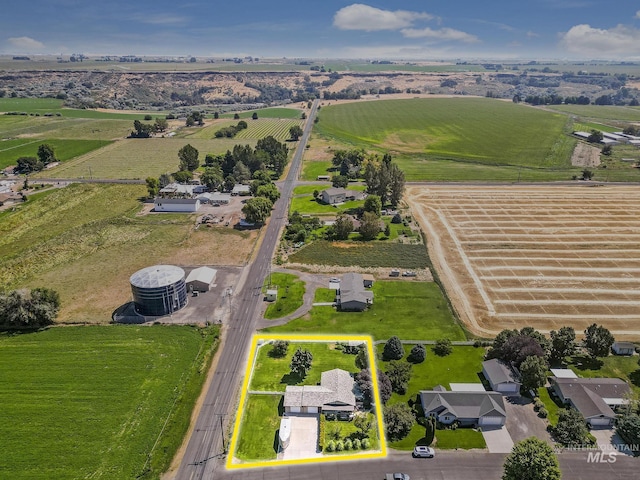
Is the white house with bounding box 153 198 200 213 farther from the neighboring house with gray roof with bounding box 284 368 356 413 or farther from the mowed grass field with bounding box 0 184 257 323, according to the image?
the neighboring house with gray roof with bounding box 284 368 356 413

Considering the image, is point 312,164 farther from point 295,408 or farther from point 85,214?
point 295,408

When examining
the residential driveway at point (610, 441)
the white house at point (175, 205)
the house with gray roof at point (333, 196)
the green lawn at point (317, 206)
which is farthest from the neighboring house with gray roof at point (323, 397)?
the white house at point (175, 205)

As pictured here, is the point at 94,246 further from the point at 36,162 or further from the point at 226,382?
the point at 36,162

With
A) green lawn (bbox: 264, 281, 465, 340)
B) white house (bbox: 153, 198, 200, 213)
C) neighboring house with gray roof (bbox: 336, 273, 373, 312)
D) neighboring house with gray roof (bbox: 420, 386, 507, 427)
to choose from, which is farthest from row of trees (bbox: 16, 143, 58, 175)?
neighboring house with gray roof (bbox: 420, 386, 507, 427)

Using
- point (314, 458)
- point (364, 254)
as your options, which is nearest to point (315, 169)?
point (364, 254)

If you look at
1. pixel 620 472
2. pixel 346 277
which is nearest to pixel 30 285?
pixel 346 277

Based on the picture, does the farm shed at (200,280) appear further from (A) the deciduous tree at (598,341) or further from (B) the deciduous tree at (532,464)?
(A) the deciduous tree at (598,341)
